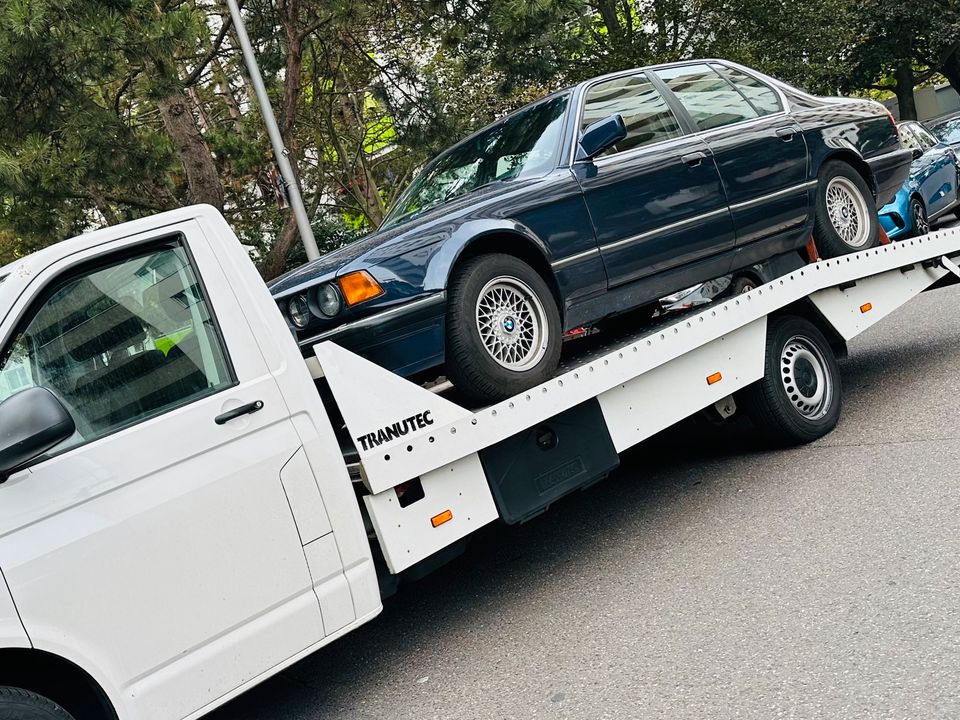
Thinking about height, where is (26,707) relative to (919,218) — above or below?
above

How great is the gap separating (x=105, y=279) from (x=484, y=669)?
212cm

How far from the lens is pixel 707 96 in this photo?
6766 mm

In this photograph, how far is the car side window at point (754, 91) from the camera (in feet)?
22.8

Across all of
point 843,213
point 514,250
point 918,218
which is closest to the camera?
point 514,250

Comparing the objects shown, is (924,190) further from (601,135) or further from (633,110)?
(601,135)

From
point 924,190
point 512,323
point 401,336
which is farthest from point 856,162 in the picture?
point 924,190

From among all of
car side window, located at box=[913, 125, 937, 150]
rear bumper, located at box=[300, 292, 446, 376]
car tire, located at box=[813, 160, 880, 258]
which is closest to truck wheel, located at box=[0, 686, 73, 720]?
rear bumper, located at box=[300, 292, 446, 376]

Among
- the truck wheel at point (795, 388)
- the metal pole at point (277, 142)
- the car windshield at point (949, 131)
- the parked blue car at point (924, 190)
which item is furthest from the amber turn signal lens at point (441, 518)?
the car windshield at point (949, 131)

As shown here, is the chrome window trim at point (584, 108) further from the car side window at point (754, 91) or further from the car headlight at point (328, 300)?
the car headlight at point (328, 300)

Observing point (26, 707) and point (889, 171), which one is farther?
point (889, 171)

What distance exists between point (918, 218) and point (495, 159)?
32.2 feet

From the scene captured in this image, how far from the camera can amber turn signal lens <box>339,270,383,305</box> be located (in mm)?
4613

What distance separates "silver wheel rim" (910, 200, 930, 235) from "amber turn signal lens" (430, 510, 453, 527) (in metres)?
11.2

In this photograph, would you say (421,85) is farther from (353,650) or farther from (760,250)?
(353,650)
